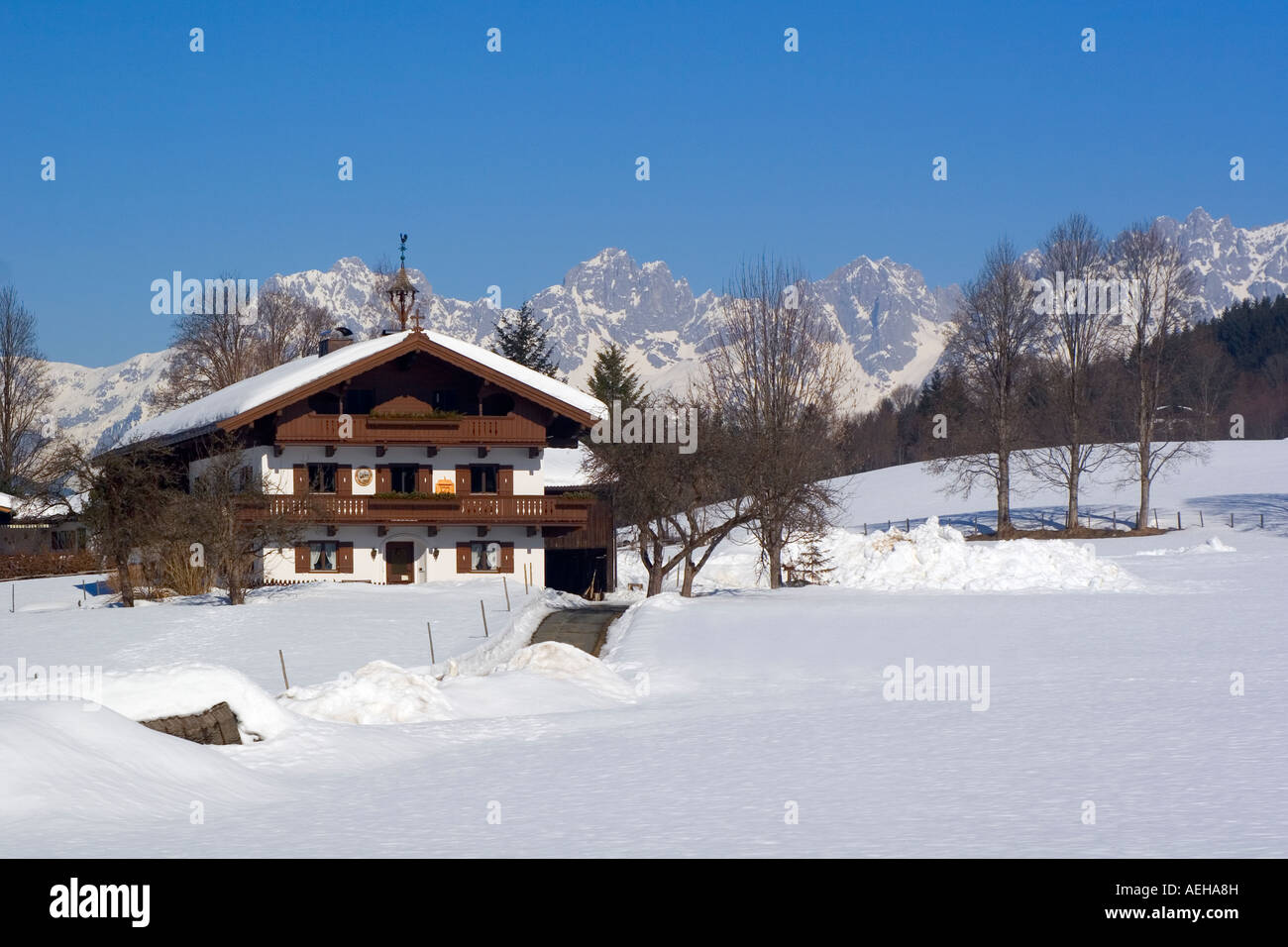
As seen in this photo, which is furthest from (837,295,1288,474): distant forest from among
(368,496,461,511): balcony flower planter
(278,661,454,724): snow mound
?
(278,661,454,724): snow mound

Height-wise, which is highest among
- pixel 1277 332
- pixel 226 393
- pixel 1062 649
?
pixel 1277 332

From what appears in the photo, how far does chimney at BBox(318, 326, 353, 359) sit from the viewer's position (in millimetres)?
58719

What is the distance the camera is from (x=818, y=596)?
1705 inches

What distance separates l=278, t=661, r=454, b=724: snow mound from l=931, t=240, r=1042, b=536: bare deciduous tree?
49.1m

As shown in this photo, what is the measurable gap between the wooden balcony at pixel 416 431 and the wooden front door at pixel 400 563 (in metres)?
3.99

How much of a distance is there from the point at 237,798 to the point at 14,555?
5087 centimetres

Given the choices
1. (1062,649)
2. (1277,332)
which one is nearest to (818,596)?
(1062,649)

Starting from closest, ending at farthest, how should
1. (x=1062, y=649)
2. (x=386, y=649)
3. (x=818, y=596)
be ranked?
(x=1062, y=649)
(x=386, y=649)
(x=818, y=596)
